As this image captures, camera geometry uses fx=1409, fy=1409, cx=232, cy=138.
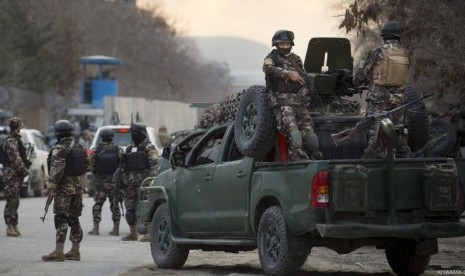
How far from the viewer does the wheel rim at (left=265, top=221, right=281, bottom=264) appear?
13.6 meters

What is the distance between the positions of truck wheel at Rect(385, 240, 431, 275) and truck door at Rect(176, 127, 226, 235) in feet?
6.42

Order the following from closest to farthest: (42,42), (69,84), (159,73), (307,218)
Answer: (307,218), (42,42), (69,84), (159,73)

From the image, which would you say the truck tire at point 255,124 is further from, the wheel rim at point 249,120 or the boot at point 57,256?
the boot at point 57,256

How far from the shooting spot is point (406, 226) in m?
13.2

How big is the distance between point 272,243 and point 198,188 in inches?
75.8

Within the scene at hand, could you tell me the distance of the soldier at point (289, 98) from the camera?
13984 mm

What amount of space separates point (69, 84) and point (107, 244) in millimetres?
59073

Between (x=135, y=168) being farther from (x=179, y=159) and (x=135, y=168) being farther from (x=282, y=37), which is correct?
(x=282, y=37)

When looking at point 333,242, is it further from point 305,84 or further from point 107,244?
point 107,244

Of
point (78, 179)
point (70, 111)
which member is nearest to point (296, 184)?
point (78, 179)

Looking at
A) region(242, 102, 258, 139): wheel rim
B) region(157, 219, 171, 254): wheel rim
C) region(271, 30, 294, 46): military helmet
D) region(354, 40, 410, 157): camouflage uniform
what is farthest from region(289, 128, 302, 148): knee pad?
region(157, 219, 171, 254): wheel rim

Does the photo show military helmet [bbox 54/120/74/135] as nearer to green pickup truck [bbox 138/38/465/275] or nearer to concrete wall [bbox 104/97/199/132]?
green pickup truck [bbox 138/38/465/275]

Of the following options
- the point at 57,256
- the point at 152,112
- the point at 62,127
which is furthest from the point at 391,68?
the point at 152,112

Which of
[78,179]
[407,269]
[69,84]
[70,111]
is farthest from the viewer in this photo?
[69,84]
